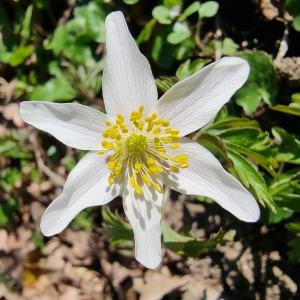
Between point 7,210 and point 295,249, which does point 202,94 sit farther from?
point 7,210

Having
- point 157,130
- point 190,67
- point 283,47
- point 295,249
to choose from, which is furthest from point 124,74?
point 295,249

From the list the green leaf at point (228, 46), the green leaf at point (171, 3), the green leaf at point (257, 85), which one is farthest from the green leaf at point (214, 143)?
the green leaf at point (171, 3)

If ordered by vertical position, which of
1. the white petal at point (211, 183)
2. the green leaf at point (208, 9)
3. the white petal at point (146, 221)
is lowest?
the white petal at point (146, 221)

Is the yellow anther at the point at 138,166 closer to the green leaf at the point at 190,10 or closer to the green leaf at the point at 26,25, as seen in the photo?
the green leaf at the point at 190,10

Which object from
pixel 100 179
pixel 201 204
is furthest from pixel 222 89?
pixel 201 204

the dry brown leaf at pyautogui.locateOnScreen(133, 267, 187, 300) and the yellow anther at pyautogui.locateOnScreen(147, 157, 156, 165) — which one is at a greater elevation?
the yellow anther at pyautogui.locateOnScreen(147, 157, 156, 165)

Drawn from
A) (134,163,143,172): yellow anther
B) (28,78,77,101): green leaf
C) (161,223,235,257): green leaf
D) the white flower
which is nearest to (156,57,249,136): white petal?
the white flower

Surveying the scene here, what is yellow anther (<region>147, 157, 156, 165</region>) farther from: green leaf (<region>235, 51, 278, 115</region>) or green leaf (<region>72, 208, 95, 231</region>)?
green leaf (<region>72, 208, 95, 231</region>)
